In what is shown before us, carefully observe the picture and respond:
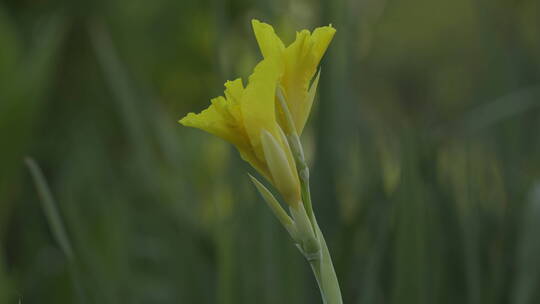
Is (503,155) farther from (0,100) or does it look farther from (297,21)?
(0,100)

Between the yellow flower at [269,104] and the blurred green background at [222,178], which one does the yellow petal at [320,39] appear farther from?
the blurred green background at [222,178]

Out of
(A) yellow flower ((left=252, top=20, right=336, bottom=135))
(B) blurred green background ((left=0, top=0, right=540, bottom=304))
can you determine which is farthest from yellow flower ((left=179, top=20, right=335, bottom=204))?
(B) blurred green background ((left=0, top=0, right=540, bottom=304))

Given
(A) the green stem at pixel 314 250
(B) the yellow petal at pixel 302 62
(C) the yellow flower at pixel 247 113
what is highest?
(B) the yellow petal at pixel 302 62

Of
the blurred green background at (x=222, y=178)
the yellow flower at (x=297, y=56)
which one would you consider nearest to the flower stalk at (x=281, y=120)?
the yellow flower at (x=297, y=56)

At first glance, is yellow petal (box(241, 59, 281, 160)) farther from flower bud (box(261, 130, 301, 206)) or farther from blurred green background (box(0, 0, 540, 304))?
blurred green background (box(0, 0, 540, 304))

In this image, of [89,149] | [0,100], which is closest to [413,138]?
[0,100]

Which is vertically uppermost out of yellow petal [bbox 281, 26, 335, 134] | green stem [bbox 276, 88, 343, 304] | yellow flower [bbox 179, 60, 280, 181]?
yellow petal [bbox 281, 26, 335, 134]

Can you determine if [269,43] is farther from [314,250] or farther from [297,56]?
[314,250]
